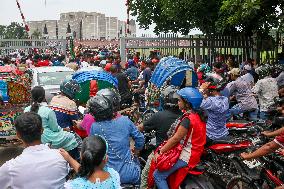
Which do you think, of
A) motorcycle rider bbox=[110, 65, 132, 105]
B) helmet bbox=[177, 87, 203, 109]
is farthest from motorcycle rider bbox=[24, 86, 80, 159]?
motorcycle rider bbox=[110, 65, 132, 105]

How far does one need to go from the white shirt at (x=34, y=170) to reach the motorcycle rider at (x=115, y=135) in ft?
3.69

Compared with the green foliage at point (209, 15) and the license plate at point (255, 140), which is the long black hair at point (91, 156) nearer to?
the license plate at point (255, 140)

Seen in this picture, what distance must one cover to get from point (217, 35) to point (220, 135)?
12963 mm

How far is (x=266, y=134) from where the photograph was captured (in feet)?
18.5

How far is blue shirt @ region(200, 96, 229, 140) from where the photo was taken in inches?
267

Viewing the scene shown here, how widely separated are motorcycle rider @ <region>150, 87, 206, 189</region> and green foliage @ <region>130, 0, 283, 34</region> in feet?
21.0

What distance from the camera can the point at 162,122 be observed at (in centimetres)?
540

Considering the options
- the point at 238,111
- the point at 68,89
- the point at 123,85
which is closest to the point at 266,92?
the point at 238,111

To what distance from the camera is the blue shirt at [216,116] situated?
6770mm

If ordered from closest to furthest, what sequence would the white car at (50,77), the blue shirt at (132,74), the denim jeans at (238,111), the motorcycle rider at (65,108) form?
1. the motorcycle rider at (65,108)
2. the denim jeans at (238,111)
3. the white car at (50,77)
4. the blue shirt at (132,74)

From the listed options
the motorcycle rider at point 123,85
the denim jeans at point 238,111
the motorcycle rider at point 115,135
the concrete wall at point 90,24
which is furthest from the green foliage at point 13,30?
the motorcycle rider at point 115,135

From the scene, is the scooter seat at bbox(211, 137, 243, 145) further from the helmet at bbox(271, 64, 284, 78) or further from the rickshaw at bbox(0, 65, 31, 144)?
the helmet at bbox(271, 64, 284, 78)

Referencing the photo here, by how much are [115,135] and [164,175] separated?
84cm

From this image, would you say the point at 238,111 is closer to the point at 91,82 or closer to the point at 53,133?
the point at 91,82
